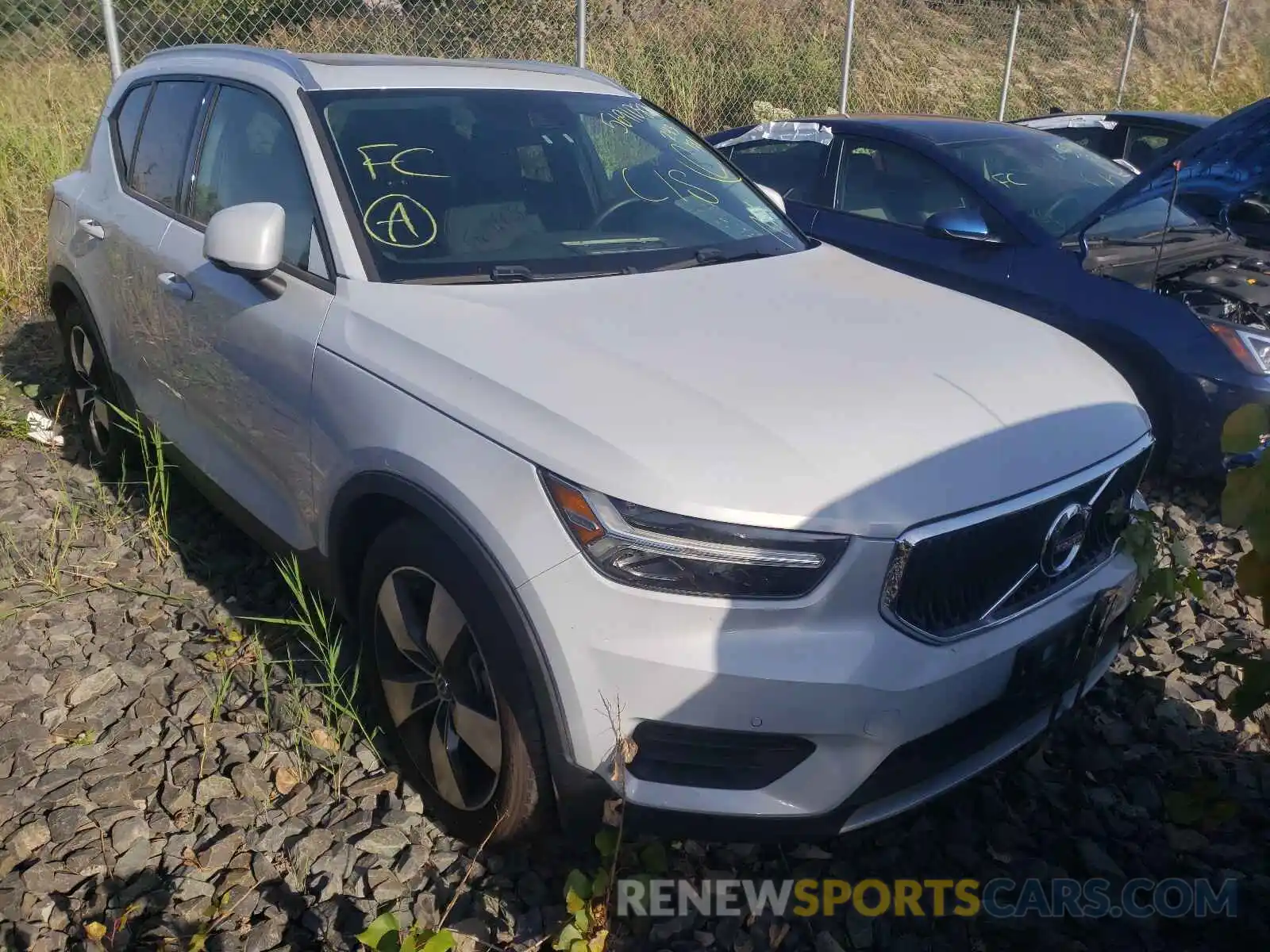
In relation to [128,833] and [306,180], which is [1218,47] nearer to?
[306,180]

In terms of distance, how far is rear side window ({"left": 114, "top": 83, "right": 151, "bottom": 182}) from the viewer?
157 inches

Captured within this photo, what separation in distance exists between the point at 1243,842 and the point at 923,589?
1304 millimetres

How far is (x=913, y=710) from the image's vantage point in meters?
2.01

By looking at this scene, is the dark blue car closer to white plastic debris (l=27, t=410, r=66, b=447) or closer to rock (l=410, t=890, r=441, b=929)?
rock (l=410, t=890, r=441, b=929)

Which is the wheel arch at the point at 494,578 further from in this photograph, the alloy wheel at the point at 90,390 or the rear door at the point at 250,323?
the alloy wheel at the point at 90,390

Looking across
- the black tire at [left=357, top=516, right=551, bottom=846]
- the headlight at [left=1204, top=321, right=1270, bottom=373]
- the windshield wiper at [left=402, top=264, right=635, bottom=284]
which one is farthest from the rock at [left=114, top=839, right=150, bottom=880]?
the headlight at [left=1204, top=321, right=1270, bottom=373]

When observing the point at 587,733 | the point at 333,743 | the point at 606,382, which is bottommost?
the point at 333,743

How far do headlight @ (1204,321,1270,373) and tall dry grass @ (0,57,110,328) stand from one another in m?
6.13

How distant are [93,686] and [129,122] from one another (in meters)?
2.22

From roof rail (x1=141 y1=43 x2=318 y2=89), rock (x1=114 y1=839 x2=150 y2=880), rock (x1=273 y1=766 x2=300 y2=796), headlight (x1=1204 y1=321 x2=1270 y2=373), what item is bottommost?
rock (x1=273 y1=766 x2=300 y2=796)

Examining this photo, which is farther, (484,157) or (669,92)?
(669,92)

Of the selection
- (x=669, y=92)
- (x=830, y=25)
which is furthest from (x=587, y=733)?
(x=830, y=25)

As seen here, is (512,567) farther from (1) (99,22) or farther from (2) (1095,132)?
(2) (1095,132)

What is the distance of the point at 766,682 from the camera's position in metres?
1.95
